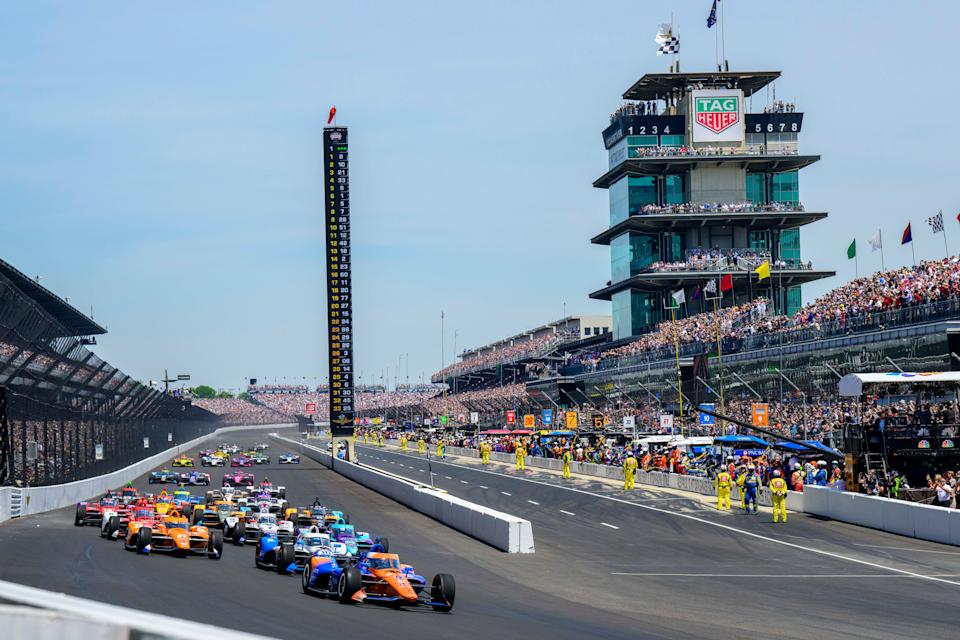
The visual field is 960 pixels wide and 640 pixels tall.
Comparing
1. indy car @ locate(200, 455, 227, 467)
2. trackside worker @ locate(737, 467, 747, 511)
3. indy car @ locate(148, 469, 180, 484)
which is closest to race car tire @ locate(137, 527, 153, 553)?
trackside worker @ locate(737, 467, 747, 511)

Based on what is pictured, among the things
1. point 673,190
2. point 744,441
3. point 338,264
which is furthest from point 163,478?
point 673,190

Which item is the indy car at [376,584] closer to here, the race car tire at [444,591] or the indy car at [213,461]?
the race car tire at [444,591]

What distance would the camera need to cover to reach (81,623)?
5738 mm

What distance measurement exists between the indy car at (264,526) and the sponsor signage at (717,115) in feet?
272

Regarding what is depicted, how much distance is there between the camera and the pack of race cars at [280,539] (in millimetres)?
17406

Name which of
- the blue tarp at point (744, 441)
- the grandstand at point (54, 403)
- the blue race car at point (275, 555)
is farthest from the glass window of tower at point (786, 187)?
the blue race car at point (275, 555)

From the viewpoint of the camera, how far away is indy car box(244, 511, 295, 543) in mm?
25312

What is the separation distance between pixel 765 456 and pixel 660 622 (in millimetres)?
26798

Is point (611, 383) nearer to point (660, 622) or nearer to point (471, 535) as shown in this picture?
A: point (471, 535)

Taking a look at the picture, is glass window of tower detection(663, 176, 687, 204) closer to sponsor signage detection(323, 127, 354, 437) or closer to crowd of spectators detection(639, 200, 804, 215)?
crowd of spectators detection(639, 200, 804, 215)

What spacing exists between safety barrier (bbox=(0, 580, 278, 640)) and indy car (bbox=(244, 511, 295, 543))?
17949 millimetres

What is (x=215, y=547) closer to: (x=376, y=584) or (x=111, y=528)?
(x=111, y=528)

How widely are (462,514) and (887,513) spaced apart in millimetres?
11246

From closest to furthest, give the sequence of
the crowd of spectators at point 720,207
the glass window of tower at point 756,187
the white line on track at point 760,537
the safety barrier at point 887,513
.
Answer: the white line on track at point 760,537 < the safety barrier at point 887,513 < the crowd of spectators at point 720,207 < the glass window of tower at point 756,187
